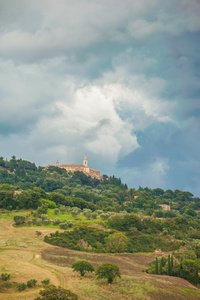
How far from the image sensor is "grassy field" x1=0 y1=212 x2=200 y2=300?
84.4ft

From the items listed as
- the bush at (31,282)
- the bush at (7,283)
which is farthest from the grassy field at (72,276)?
the bush at (31,282)

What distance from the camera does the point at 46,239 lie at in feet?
157

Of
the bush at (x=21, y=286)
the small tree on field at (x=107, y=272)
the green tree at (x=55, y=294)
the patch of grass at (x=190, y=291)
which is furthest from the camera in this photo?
the patch of grass at (x=190, y=291)

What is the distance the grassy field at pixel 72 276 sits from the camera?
25.7 m

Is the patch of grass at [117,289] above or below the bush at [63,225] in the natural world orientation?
below

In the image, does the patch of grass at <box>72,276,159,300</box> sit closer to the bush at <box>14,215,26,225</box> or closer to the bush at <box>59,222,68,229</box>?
the bush at <box>59,222,68,229</box>

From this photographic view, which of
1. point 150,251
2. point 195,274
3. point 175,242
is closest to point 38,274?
point 195,274

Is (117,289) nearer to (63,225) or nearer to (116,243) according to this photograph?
(116,243)

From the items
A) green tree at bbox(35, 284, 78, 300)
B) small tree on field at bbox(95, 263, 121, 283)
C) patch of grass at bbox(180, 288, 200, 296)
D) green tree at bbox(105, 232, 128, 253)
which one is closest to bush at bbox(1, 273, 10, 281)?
green tree at bbox(35, 284, 78, 300)

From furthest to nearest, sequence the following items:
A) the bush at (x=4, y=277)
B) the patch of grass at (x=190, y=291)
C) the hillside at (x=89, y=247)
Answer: the patch of grass at (x=190, y=291) → the hillside at (x=89, y=247) → the bush at (x=4, y=277)

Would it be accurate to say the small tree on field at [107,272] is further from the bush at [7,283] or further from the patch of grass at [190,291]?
the bush at [7,283]

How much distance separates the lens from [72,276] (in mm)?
30703

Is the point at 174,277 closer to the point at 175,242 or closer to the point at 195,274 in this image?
the point at 195,274

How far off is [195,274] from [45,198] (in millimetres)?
56483
